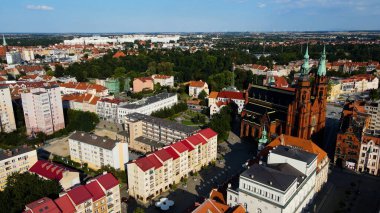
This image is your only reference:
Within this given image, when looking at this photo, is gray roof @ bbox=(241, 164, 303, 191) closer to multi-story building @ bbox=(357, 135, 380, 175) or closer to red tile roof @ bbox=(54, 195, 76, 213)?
Result: red tile roof @ bbox=(54, 195, 76, 213)

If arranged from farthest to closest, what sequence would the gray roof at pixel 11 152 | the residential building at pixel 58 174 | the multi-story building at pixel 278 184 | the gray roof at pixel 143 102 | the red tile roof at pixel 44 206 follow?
the gray roof at pixel 143 102, the gray roof at pixel 11 152, the residential building at pixel 58 174, the multi-story building at pixel 278 184, the red tile roof at pixel 44 206

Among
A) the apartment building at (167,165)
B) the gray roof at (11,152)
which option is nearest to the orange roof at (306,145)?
the apartment building at (167,165)

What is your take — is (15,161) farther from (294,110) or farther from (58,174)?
(294,110)

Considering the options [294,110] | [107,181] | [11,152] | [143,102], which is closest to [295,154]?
[294,110]

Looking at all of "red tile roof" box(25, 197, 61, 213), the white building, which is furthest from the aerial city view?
the white building

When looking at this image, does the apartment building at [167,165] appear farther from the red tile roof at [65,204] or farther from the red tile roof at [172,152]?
the red tile roof at [65,204]
